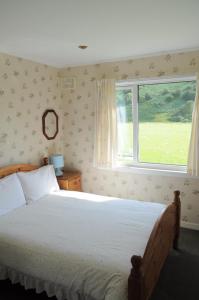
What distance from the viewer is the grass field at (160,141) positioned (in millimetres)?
3473

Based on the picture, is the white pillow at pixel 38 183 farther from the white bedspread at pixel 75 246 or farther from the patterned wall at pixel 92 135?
the patterned wall at pixel 92 135

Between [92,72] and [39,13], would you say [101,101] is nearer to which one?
[92,72]

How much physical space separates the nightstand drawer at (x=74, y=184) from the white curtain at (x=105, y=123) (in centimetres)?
44

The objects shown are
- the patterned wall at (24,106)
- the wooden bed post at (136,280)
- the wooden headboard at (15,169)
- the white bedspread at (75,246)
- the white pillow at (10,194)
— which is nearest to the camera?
the wooden bed post at (136,280)

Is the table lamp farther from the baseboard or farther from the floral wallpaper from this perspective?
the baseboard

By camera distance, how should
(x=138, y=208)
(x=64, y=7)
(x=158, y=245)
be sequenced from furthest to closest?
(x=138, y=208) < (x=158, y=245) < (x=64, y=7)

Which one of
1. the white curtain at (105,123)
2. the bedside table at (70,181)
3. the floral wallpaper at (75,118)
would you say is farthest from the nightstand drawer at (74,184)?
the white curtain at (105,123)

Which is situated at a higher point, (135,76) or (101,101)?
(135,76)

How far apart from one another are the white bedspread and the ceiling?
5.99 feet

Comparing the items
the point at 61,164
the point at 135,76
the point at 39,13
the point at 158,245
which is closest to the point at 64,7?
the point at 39,13

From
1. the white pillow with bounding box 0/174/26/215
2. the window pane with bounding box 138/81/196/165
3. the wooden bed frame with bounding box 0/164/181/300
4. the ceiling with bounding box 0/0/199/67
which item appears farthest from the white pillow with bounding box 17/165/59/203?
the ceiling with bounding box 0/0/199/67

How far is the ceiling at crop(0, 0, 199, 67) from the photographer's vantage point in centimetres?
188

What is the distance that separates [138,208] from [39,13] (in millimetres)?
2107

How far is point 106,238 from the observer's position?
2174 millimetres
